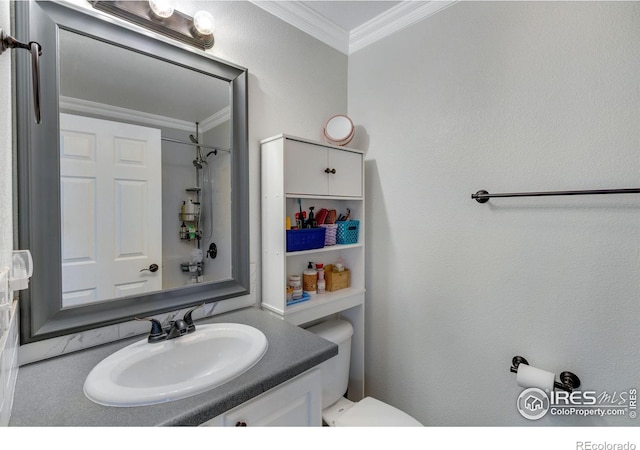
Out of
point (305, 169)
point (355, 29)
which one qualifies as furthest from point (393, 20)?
point (305, 169)

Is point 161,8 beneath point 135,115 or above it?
above

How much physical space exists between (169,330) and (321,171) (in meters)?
0.94

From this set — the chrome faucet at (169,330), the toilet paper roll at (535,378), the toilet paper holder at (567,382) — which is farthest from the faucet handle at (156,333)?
the toilet paper holder at (567,382)

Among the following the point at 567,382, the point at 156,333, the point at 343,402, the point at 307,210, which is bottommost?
the point at 343,402

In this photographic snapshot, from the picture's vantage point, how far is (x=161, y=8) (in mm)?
1049

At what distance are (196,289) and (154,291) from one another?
155mm

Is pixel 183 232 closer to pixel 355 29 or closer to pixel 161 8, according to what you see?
pixel 161 8

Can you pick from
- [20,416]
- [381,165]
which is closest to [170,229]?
[20,416]

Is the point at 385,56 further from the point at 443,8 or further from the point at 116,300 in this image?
the point at 116,300

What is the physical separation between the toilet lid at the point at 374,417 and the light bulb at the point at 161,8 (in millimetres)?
1831

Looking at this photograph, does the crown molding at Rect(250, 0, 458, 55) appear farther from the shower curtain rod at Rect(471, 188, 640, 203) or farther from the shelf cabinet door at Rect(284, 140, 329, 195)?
the shower curtain rod at Rect(471, 188, 640, 203)

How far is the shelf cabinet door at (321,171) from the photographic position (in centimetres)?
133

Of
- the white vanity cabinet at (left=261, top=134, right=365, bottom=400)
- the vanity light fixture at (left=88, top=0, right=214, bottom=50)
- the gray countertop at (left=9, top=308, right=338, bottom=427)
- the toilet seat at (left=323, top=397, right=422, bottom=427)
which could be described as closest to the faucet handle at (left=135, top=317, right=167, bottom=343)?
the gray countertop at (left=9, top=308, right=338, bottom=427)

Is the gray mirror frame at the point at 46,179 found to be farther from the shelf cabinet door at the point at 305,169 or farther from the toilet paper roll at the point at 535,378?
the toilet paper roll at the point at 535,378
